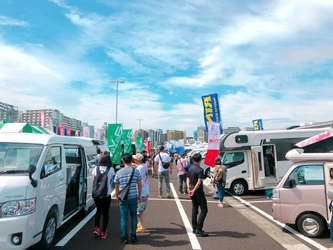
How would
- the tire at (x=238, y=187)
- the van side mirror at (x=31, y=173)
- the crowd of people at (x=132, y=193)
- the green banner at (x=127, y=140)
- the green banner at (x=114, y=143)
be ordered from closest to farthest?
the van side mirror at (x=31, y=173) → the crowd of people at (x=132, y=193) → the tire at (x=238, y=187) → the green banner at (x=114, y=143) → the green banner at (x=127, y=140)

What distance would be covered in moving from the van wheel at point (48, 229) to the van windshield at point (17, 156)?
1005 millimetres

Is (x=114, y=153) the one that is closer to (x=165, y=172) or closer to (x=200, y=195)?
(x=165, y=172)

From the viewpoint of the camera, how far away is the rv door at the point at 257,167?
448 inches

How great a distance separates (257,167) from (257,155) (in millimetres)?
519

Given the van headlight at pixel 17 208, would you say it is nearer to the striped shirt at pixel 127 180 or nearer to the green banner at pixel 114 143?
the striped shirt at pixel 127 180

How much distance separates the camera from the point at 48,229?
5.02 m

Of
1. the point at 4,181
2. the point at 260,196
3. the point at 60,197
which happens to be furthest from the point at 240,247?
the point at 260,196

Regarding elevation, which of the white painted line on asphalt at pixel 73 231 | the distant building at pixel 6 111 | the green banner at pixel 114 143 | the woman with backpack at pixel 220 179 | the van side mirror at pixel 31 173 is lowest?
the white painted line on asphalt at pixel 73 231

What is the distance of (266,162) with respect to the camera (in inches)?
473

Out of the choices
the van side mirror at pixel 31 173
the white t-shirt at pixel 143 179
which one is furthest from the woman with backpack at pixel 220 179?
the van side mirror at pixel 31 173

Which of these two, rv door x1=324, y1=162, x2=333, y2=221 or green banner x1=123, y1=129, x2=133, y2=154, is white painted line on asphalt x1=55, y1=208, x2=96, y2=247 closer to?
rv door x1=324, y1=162, x2=333, y2=221

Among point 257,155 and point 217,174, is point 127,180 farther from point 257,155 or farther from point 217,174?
point 257,155

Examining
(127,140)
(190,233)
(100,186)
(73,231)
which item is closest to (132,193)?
(100,186)

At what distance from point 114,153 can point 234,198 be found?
356 inches
